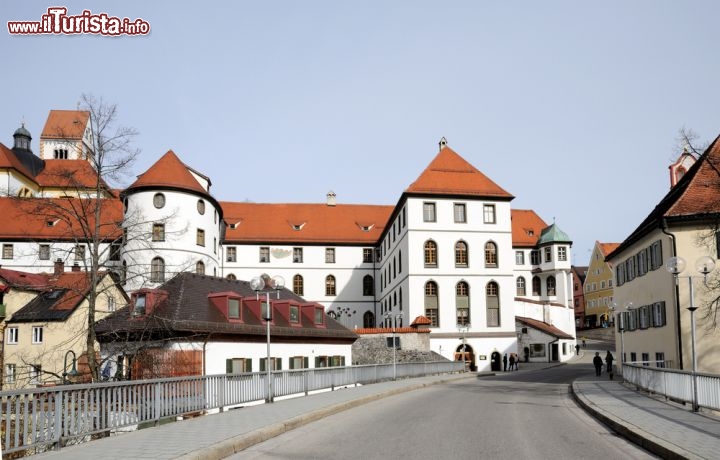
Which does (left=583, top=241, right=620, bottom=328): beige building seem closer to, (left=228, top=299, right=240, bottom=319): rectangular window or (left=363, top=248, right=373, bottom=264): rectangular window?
(left=363, top=248, right=373, bottom=264): rectangular window

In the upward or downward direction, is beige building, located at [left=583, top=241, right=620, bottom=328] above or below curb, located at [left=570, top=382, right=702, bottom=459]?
above

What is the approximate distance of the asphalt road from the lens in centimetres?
1059

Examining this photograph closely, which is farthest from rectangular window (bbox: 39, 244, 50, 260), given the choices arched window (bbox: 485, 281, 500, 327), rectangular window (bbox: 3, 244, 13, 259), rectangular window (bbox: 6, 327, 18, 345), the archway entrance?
arched window (bbox: 485, 281, 500, 327)

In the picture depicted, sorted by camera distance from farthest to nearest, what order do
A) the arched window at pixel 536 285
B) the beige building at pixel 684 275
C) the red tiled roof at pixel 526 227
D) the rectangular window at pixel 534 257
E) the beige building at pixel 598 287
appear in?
the beige building at pixel 598 287 → the red tiled roof at pixel 526 227 → the rectangular window at pixel 534 257 → the arched window at pixel 536 285 → the beige building at pixel 684 275

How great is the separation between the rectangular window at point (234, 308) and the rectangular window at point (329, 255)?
38.1 metres

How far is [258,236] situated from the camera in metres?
71.2

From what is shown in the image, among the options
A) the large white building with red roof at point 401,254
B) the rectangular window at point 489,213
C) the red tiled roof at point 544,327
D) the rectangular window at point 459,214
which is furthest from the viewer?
the red tiled roof at point 544,327

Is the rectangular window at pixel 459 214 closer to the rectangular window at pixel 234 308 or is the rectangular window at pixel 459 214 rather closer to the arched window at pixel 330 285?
the arched window at pixel 330 285

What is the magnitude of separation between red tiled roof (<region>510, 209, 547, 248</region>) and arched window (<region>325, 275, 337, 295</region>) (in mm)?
21382

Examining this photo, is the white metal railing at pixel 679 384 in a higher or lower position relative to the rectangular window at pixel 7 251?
lower

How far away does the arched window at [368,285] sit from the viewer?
72312mm

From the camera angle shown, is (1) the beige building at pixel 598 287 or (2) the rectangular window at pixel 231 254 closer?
(2) the rectangular window at pixel 231 254

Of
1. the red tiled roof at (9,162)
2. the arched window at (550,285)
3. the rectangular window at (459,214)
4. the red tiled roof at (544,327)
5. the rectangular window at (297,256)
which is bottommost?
the red tiled roof at (544,327)

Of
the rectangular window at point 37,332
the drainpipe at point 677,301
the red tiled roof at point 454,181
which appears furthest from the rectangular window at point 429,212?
the rectangular window at point 37,332
